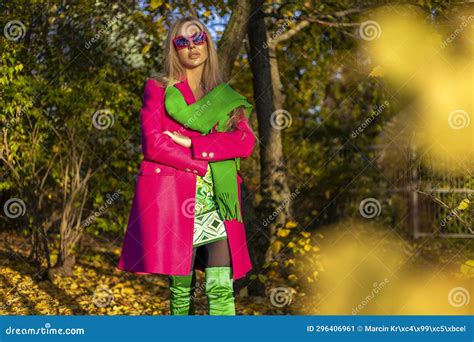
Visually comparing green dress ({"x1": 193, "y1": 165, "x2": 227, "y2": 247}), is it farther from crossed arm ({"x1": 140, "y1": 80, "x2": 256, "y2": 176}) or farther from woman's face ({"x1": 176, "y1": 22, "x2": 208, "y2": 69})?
woman's face ({"x1": 176, "y1": 22, "x2": 208, "y2": 69})

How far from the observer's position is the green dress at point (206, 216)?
3557 mm

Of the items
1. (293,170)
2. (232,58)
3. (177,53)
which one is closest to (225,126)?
(177,53)

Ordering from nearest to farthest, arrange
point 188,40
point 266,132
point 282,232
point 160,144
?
point 160,144 < point 188,40 < point 282,232 < point 266,132

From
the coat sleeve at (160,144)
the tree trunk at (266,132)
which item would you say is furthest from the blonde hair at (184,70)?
the tree trunk at (266,132)

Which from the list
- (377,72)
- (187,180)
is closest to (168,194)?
(187,180)

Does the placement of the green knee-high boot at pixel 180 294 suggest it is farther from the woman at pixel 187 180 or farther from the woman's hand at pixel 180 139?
the woman's hand at pixel 180 139

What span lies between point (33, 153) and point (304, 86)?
3.74 metres

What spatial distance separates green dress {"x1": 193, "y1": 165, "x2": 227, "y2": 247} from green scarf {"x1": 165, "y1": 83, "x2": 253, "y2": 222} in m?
0.05

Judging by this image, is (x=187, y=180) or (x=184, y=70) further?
(x=184, y=70)

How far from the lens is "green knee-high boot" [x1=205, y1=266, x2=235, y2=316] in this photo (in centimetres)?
352

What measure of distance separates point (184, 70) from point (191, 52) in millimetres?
115

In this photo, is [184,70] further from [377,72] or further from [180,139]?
[377,72]

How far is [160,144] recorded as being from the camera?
11.2 ft

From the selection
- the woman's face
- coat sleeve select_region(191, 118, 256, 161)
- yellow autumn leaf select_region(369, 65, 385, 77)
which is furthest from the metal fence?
the woman's face
